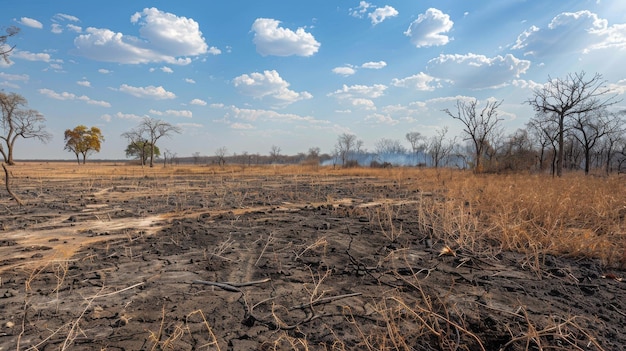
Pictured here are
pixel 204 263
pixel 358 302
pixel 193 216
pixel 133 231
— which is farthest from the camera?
pixel 193 216

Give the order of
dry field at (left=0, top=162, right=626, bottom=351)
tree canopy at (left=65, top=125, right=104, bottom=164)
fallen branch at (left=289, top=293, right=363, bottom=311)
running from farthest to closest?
tree canopy at (left=65, top=125, right=104, bottom=164) < fallen branch at (left=289, top=293, right=363, bottom=311) < dry field at (left=0, top=162, right=626, bottom=351)

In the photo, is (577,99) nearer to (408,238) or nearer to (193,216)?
(408,238)

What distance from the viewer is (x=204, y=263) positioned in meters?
4.67

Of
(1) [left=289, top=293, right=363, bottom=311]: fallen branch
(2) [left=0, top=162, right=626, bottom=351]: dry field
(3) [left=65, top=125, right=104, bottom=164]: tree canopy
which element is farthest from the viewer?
(3) [left=65, top=125, right=104, bottom=164]: tree canopy

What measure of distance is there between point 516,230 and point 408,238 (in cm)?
190

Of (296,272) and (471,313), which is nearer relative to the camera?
(471,313)

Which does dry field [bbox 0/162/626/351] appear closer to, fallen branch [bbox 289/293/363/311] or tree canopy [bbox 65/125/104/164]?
fallen branch [bbox 289/293/363/311]

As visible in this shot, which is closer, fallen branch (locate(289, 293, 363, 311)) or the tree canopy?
fallen branch (locate(289, 293, 363, 311))

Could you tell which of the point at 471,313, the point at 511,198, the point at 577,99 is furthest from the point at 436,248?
the point at 577,99

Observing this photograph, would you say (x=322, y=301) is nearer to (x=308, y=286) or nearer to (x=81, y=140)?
(x=308, y=286)

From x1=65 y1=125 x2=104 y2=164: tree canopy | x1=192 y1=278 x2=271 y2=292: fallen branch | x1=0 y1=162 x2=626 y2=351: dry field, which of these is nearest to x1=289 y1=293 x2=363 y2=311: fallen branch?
x1=0 y1=162 x2=626 y2=351: dry field

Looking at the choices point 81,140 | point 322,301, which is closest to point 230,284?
point 322,301

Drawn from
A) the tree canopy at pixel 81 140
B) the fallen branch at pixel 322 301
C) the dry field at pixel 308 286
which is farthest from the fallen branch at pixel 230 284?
the tree canopy at pixel 81 140

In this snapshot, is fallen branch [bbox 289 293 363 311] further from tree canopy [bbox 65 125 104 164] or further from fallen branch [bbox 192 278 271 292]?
tree canopy [bbox 65 125 104 164]
